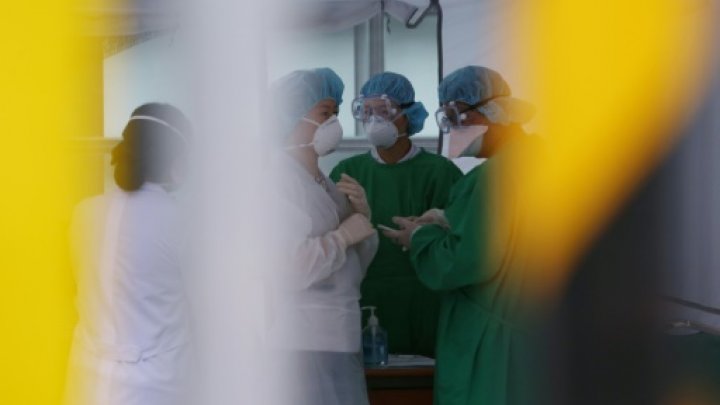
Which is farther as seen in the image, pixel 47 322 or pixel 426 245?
pixel 426 245

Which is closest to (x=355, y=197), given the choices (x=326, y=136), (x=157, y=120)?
(x=326, y=136)

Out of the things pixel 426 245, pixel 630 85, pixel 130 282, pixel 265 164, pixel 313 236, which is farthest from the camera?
pixel 426 245

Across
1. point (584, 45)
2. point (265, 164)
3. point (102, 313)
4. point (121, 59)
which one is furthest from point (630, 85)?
point (102, 313)

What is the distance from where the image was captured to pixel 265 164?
1.04 m

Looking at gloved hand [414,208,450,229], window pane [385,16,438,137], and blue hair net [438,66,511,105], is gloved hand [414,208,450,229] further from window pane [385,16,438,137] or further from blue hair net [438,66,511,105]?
window pane [385,16,438,137]

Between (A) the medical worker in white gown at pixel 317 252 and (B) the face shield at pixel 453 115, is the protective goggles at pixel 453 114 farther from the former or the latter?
(A) the medical worker in white gown at pixel 317 252

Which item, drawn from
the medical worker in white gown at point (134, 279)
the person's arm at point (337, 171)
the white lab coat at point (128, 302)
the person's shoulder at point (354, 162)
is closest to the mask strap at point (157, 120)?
the medical worker in white gown at point (134, 279)

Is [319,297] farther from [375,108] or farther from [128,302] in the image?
[375,108]

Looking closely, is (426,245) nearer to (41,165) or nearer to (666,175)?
(666,175)

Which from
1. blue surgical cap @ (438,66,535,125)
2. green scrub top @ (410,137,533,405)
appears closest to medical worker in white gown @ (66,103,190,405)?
green scrub top @ (410,137,533,405)

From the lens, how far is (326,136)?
1.96m

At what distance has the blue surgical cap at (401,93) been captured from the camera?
2.68 metres

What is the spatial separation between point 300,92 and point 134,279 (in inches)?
15.2

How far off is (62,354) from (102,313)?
142 mm
